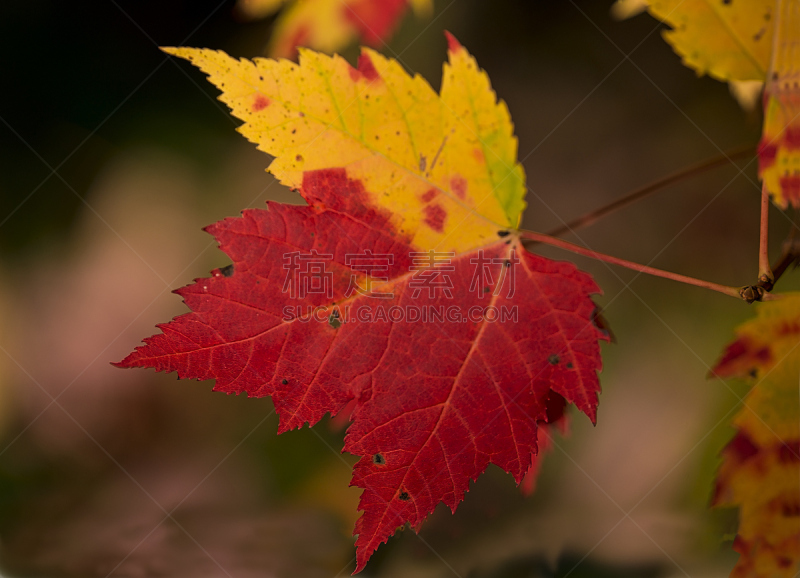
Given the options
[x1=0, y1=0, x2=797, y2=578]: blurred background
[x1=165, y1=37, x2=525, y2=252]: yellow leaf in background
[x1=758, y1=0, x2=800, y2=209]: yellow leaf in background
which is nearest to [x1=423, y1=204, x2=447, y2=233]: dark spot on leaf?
[x1=165, y1=37, x2=525, y2=252]: yellow leaf in background

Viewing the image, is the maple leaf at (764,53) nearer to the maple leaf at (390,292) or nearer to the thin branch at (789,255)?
the thin branch at (789,255)

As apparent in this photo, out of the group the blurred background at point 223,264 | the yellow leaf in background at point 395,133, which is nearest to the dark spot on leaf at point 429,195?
the yellow leaf in background at point 395,133

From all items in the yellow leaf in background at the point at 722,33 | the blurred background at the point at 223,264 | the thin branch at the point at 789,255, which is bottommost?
the blurred background at the point at 223,264

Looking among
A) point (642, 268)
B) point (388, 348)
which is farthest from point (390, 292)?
point (642, 268)

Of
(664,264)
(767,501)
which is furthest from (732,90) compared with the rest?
(767,501)

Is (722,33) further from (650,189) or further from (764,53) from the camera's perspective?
(650,189)

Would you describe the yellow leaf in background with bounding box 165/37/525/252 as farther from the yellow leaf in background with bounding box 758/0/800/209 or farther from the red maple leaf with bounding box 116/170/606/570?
the yellow leaf in background with bounding box 758/0/800/209
